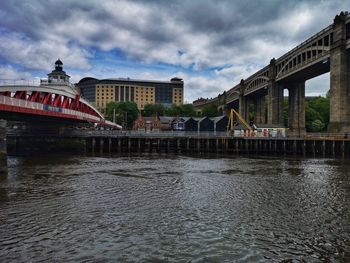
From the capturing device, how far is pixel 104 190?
70.3 ft

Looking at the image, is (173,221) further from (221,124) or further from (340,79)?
(221,124)

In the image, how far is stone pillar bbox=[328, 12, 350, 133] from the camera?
58094mm

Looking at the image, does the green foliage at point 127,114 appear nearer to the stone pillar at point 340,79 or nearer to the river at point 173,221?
the stone pillar at point 340,79

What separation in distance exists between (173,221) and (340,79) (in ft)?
183

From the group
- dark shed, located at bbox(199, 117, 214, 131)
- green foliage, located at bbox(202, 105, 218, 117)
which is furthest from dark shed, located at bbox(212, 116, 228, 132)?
green foliage, located at bbox(202, 105, 218, 117)

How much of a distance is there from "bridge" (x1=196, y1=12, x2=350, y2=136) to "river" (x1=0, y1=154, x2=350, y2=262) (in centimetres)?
4043

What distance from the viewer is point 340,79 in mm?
58594

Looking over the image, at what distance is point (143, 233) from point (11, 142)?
63.5 m

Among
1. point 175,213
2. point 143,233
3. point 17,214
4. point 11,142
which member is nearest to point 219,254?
point 143,233

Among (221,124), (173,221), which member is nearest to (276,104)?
(221,124)

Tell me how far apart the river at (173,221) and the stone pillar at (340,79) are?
3903cm

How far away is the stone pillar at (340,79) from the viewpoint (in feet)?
191

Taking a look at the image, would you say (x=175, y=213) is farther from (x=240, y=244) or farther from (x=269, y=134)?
(x=269, y=134)

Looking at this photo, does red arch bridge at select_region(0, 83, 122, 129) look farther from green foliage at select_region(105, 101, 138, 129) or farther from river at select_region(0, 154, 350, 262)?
green foliage at select_region(105, 101, 138, 129)
